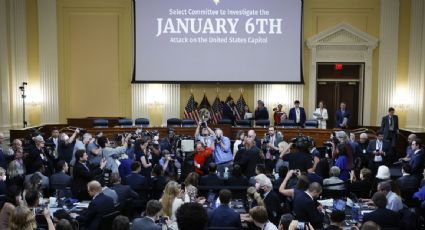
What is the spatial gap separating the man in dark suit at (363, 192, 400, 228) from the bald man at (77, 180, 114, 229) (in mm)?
3206

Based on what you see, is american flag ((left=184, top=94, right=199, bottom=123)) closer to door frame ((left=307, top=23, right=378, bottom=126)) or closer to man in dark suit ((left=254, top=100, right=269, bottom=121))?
man in dark suit ((left=254, top=100, right=269, bottom=121))

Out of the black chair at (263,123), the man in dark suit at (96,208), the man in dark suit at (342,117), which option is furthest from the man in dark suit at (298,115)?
the man in dark suit at (96,208)

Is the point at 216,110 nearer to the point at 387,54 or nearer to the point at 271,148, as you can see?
the point at 271,148

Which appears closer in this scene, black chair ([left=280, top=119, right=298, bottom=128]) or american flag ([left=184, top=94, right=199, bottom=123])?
black chair ([left=280, top=119, right=298, bottom=128])

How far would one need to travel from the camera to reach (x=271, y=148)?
11391 mm

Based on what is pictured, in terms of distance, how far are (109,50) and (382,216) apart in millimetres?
13565

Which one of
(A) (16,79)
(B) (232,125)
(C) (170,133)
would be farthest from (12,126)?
(B) (232,125)

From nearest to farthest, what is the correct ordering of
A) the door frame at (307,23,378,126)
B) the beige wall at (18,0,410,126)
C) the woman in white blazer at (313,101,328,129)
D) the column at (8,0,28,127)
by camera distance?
1. the column at (8,0,28,127)
2. the woman in white blazer at (313,101,328,129)
3. the door frame at (307,23,378,126)
4. the beige wall at (18,0,410,126)

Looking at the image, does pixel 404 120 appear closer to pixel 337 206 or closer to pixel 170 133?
pixel 170 133

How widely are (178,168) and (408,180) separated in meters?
4.55

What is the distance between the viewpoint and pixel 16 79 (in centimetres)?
1614

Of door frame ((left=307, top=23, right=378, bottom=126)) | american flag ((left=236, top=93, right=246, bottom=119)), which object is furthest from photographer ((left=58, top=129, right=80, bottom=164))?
door frame ((left=307, top=23, right=378, bottom=126))

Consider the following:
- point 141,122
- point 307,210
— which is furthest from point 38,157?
point 141,122

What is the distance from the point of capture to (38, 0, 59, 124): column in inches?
679
